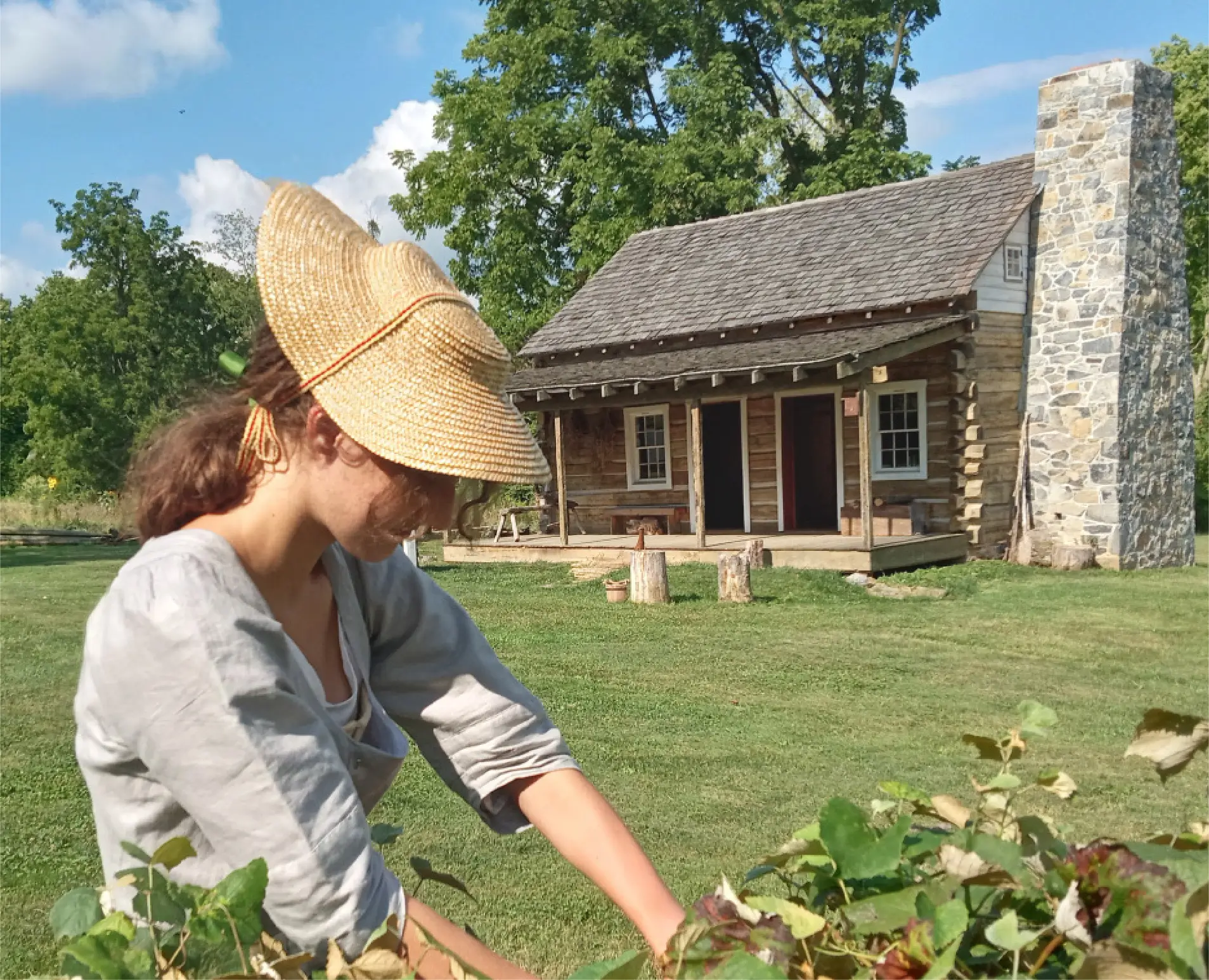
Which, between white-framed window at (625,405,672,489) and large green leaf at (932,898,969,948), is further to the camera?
white-framed window at (625,405,672,489)

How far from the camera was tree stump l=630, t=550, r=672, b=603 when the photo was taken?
508 inches

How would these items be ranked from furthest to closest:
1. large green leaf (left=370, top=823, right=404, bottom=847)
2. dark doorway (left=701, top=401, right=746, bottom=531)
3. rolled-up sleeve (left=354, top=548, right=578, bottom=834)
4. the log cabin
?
dark doorway (left=701, top=401, right=746, bottom=531)
the log cabin
rolled-up sleeve (left=354, top=548, right=578, bottom=834)
large green leaf (left=370, top=823, right=404, bottom=847)

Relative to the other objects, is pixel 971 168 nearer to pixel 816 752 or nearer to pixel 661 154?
pixel 661 154

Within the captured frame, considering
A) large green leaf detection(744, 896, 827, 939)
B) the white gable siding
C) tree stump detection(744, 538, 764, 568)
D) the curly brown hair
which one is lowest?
tree stump detection(744, 538, 764, 568)

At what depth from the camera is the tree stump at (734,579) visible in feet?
42.1

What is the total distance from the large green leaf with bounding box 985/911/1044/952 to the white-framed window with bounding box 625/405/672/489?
19356mm

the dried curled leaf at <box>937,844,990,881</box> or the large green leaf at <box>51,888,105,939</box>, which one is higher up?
Result: the dried curled leaf at <box>937,844,990,881</box>

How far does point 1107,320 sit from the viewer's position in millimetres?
17250

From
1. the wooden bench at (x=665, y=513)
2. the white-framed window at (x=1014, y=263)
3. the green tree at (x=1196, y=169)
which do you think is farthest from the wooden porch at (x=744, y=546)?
the green tree at (x=1196, y=169)

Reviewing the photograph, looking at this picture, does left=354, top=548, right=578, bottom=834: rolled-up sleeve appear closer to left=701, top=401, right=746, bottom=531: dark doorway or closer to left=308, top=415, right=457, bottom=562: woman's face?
left=308, top=415, right=457, bottom=562: woman's face

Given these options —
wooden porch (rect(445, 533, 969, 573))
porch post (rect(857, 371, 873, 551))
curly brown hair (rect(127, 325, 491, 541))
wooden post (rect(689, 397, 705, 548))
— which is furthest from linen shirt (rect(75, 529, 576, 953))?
wooden post (rect(689, 397, 705, 548))

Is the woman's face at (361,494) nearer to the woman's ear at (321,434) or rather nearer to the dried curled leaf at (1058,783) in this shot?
the woman's ear at (321,434)

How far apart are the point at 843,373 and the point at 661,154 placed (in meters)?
14.5

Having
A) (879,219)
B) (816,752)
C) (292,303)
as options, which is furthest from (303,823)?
(879,219)
